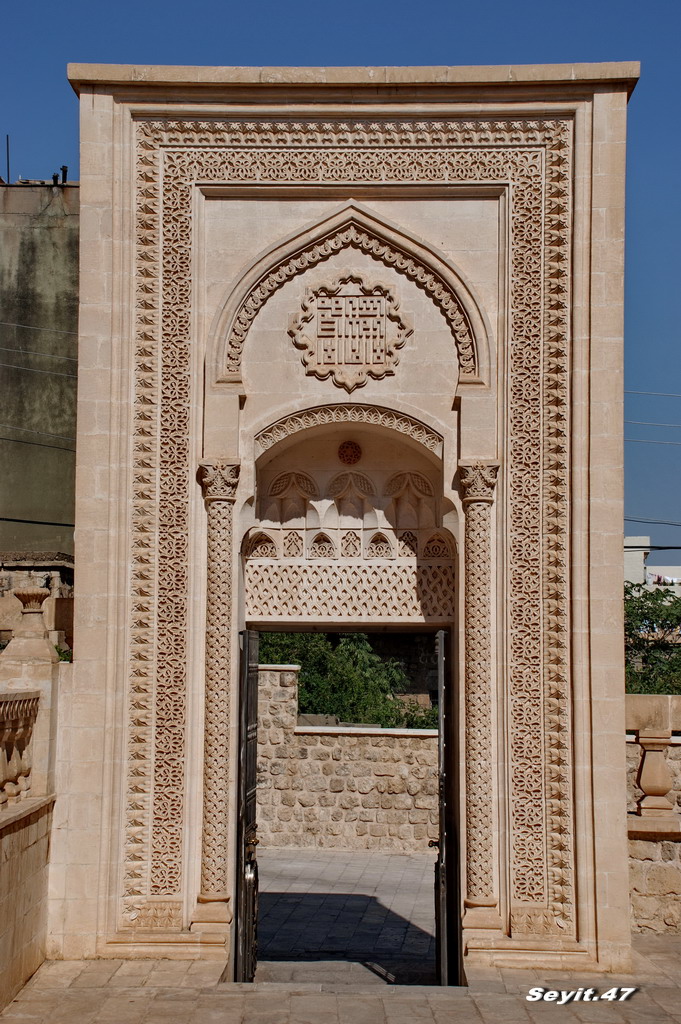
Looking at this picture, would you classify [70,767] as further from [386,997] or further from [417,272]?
[417,272]

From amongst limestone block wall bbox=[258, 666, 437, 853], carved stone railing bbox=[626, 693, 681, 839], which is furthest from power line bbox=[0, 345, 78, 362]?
carved stone railing bbox=[626, 693, 681, 839]

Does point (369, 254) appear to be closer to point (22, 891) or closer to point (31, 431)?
point (22, 891)

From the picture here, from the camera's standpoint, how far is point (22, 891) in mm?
6129

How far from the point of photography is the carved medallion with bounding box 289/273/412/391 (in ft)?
23.5

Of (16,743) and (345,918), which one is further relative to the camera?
(345,918)

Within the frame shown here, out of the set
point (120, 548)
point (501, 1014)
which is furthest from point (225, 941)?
point (120, 548)

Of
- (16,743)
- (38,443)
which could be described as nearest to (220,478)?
(16,743)

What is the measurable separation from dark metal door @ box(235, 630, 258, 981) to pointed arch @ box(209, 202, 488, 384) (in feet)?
6.07

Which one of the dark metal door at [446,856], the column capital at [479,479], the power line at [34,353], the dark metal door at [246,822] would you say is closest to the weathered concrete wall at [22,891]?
the dark metal door at [246,822]

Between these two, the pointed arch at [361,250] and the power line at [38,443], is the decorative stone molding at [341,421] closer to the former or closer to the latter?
the pointed arch at [361,250]

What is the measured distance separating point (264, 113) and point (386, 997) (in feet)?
17.4

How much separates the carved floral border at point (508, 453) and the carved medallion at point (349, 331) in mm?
696

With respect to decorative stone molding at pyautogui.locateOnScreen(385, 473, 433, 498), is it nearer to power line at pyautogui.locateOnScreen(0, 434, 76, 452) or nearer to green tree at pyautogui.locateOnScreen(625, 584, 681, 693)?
power line at pyautogui.locateOnScreen(0, 434, 76, 452)

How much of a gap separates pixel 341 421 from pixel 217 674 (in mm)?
1762
